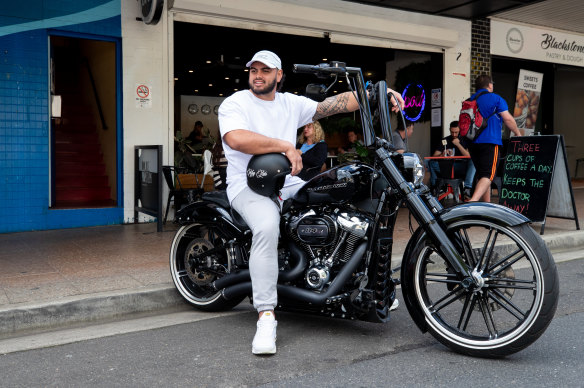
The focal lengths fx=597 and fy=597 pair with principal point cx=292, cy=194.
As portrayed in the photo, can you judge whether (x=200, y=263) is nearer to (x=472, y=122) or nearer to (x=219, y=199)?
(x=219, y=199)

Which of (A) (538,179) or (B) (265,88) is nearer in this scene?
(B) (265,88)

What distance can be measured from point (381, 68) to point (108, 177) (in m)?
6.99

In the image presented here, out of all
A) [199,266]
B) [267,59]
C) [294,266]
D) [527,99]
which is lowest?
[199,266]

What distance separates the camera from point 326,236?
3596 mm

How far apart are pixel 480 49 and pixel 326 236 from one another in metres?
9.79

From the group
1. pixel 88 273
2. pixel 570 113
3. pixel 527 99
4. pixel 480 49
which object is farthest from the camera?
pixel 570 113

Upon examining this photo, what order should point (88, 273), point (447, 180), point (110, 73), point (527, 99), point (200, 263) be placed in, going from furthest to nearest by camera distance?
point (527, 99) → point (447, 180) → point (110, 73) → point (88, 273) → point (200, 263)

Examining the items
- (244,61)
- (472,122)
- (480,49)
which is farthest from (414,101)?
(472,122)

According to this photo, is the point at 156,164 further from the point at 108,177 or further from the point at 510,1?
the point at 510,1

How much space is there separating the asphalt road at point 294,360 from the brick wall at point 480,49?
8747 mm

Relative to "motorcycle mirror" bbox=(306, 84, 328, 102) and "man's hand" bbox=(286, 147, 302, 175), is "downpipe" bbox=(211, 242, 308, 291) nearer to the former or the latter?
"man's hand" bbox=(286, 147, 302, 175)

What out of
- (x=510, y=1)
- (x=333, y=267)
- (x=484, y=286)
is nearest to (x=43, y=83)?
(x=333, y=267)

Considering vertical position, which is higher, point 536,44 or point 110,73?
point 536,44

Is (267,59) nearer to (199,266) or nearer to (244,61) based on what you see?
(199,266)
